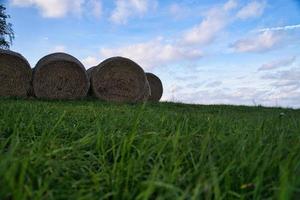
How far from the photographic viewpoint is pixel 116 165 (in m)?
2.54

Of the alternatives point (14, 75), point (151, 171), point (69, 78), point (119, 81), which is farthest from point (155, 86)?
point (151, 171)

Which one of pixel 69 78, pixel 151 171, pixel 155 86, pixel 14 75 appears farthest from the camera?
pixel 155 86

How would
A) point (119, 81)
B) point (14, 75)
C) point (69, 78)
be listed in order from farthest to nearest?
point (119, 81) → point (69, 78) → point (14, 75)

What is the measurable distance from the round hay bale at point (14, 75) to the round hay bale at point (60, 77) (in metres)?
0.26

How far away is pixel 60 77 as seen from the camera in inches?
560

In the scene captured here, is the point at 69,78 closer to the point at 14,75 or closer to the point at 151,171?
the point at 14,75

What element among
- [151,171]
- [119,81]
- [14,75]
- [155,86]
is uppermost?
[155,86]

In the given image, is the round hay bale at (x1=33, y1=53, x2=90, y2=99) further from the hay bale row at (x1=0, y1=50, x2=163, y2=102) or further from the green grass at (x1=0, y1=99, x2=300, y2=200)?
the green grass at (x1=0, y1=99, x2=300, y2=200)

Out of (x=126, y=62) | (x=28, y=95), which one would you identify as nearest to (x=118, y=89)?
(x=126, y=62)

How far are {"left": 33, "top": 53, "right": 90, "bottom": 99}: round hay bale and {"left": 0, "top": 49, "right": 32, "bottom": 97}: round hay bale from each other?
26cm

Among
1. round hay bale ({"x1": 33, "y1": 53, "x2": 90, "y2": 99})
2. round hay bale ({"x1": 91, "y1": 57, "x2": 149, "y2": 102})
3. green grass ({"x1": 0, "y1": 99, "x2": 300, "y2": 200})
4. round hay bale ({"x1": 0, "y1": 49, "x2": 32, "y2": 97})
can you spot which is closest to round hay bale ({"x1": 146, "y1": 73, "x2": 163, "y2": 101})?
round hay bale ({"x1": 91, "y1": 57, "x2": 149, "y2": 102})

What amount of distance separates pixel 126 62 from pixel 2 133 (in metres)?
11.7

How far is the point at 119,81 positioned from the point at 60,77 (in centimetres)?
179

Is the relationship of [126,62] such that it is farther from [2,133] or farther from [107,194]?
[107,194]
